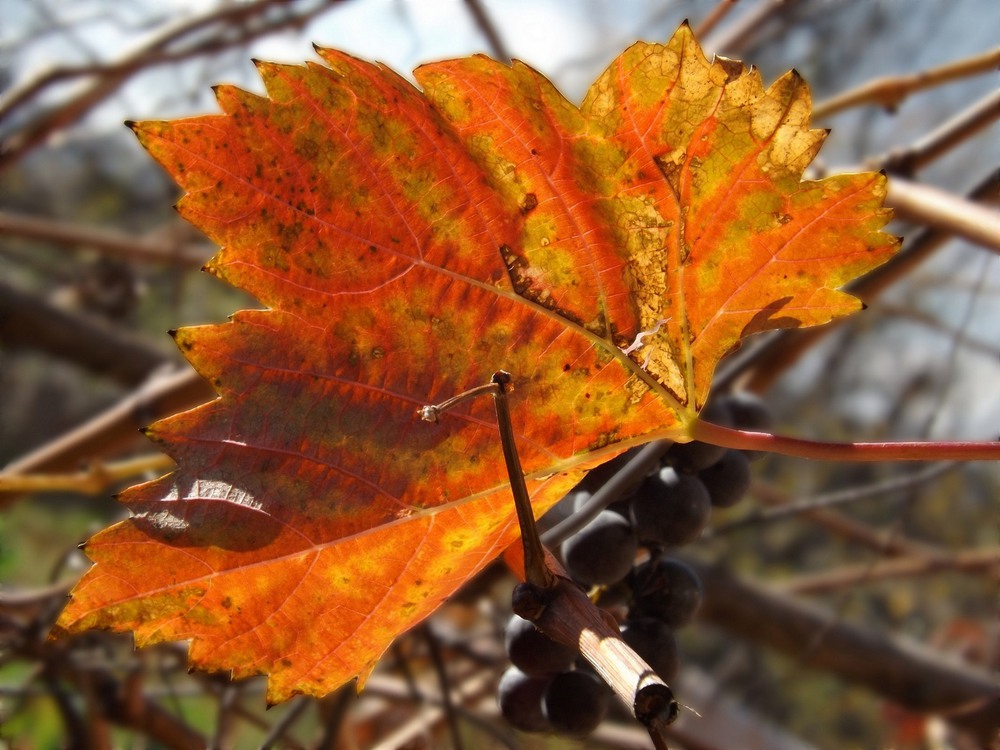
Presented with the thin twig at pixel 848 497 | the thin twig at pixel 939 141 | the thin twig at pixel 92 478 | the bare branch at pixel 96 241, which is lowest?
the thin twig at pixel 848 497

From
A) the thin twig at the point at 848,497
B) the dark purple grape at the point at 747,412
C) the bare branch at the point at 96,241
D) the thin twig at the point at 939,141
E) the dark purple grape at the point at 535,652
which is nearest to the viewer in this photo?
the dark purple grape at the point at 535,652

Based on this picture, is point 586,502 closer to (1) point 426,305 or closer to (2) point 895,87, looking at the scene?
(1) point 426,305

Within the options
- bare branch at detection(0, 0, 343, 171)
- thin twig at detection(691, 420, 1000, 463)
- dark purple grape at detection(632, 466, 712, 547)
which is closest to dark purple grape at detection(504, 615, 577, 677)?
dark purple grape at detection(632, 466, 712, 547)

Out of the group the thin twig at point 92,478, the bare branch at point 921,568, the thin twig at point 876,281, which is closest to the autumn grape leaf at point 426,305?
the thin twig at point 876,281

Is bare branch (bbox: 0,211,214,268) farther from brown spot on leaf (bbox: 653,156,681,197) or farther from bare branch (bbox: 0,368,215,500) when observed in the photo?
brown spot on leaf (bbox: 653,156,681,197)

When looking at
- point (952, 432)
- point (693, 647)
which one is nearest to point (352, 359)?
point (952, 432)

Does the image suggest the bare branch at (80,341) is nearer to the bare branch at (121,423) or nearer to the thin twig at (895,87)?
the bare branch at (121,423)
